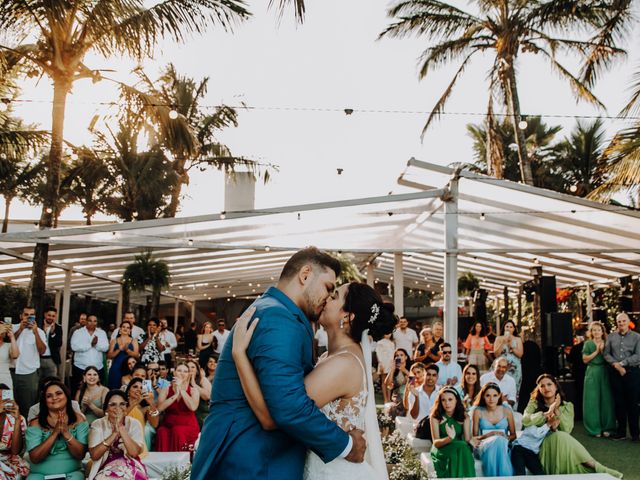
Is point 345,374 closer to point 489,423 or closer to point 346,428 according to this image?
point 346,428

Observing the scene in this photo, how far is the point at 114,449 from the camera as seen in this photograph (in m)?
5.05

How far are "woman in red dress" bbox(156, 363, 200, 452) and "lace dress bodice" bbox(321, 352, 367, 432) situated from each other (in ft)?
15.2

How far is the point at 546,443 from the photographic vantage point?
21.1 feet

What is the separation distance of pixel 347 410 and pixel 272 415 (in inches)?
24.4

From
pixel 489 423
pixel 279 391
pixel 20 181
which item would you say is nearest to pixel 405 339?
pixel 489 423

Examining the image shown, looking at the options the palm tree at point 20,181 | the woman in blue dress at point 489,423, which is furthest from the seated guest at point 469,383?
the palm tree at point 20,181

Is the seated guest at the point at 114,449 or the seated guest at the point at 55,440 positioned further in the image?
the seated guest at the point at 55,440

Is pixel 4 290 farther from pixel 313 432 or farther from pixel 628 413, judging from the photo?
pixel 313 432

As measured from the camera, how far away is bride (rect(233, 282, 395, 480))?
2.21 meters

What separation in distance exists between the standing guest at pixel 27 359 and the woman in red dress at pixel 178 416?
2411mm

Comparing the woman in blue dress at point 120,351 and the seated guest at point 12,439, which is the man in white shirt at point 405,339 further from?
the seated guest at point 12,439

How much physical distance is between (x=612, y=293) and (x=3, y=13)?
56.5 feet

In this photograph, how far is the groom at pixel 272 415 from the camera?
82.9 inches

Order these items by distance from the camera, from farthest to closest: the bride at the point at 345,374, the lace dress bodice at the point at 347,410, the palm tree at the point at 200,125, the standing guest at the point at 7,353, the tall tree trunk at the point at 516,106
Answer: the palm tree at the point at 200,125 → the tall tree trunk at the point at 516,106 → the standing guest at the point at 7,353 → the lace dress bodice at the point at 347,410 → the bride at the point at 345,374
